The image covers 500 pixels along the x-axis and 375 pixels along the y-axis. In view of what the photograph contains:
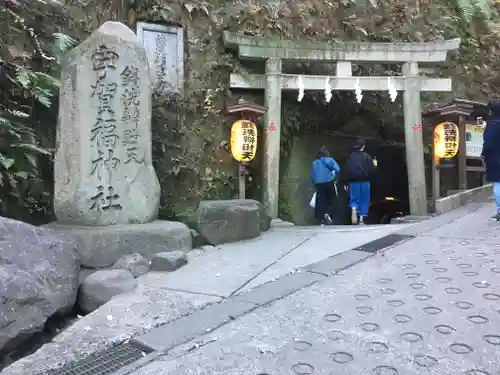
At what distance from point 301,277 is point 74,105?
3864 mm

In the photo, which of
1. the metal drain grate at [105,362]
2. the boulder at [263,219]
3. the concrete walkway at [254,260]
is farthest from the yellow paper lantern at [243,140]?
the metal drain grate at [105,362]

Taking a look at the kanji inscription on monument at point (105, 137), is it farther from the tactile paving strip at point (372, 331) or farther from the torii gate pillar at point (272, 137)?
the torii gate pillar at point (272, 137)

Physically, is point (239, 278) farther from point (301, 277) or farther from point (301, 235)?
point (301, 235)

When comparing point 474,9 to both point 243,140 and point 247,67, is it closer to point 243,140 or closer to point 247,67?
point 247,67

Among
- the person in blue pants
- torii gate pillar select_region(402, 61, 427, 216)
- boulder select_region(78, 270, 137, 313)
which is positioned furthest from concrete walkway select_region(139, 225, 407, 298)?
torii gate pillar select_region(402, 61, 427, 216)

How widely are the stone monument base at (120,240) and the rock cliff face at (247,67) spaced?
1564 millimetres

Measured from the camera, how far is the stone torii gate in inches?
343

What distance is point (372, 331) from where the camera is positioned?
2.97 metres

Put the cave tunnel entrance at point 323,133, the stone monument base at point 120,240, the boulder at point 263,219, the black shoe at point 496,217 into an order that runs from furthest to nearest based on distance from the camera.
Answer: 1. the cave tunnel entrance at point 323,133
2. the boulder at point 263,219
3. the black shoe at point 496,217
4. the stone monument base at point 120,240

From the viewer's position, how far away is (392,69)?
1071 cm

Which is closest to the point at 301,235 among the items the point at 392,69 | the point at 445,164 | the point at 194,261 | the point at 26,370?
the point at 194,261

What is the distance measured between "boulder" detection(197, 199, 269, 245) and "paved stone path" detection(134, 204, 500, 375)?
231cm

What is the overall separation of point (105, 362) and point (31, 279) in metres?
1.18

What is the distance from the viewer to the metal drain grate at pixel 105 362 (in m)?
2.68
